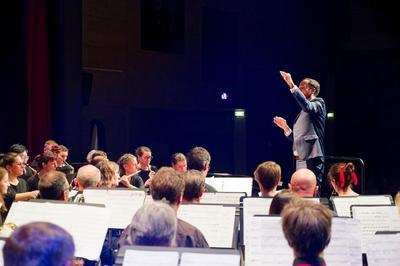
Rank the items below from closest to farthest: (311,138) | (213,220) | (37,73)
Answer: (213,220) → (311,138) → (37,73)

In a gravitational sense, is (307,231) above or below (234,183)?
above

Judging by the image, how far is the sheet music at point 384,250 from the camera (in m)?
4.29

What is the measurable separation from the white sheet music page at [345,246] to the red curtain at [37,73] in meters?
8.14

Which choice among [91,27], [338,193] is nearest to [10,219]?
[338,193]

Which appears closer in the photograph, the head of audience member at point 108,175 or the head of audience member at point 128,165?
the head of audience member at point 108,175

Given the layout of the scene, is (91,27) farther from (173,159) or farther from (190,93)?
(173,159)

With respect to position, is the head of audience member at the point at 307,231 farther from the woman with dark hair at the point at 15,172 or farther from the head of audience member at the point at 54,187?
the woman with dark hair at the point at 15,172

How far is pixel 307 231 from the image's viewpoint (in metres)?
3.49

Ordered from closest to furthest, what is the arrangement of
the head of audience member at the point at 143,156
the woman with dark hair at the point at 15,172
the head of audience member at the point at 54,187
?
the head of audience member at the point at 54,187 → the woman with dark hair at the point at 15,172 → the head of audience member at the point at 143,156

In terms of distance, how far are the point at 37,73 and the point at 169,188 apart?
7184 millimetres

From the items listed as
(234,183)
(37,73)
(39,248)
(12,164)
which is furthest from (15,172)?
(39,248)

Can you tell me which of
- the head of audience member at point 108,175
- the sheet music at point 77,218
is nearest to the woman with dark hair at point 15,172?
the head of audience member at point 108,175

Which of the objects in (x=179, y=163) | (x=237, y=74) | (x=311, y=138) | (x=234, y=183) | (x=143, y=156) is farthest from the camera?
(x=237, y=74)

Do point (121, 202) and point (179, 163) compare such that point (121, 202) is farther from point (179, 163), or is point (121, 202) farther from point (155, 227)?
point (179, 163)
